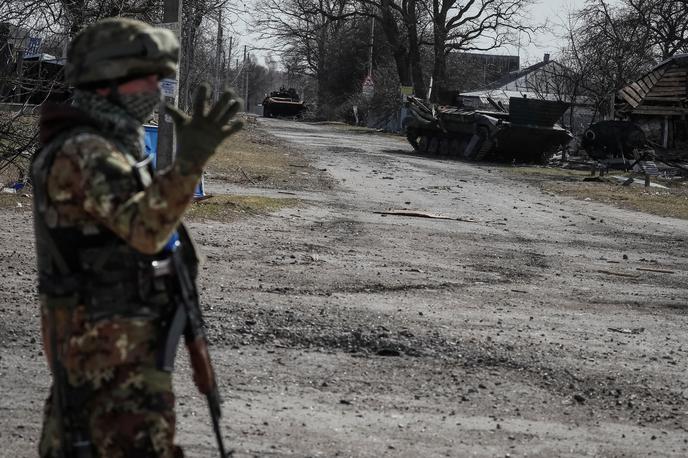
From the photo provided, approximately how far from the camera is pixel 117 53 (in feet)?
10.1

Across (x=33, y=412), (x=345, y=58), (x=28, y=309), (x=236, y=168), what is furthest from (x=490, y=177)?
(x=345, y=58)

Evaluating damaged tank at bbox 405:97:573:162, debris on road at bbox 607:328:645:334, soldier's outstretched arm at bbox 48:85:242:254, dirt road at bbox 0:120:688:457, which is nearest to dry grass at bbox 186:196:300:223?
dirt road at bbox 0:120:688:457

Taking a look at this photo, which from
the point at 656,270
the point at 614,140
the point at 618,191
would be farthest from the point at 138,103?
the point at 614,140

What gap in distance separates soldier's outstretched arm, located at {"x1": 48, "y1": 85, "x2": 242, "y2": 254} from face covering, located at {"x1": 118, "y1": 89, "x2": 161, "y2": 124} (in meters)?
0.15

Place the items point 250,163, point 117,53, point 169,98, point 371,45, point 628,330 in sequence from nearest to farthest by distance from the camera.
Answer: point 117,53, point 628,330, point 169,98, point 250,163, point 371,45

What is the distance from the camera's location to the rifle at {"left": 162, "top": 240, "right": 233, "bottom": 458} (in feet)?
10.4

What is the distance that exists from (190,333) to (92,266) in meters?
0.37

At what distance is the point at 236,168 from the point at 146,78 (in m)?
17.7

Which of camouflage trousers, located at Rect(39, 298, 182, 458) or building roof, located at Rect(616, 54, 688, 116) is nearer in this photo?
camouflage trousers, located at Rect(39, 298, 182, 458)

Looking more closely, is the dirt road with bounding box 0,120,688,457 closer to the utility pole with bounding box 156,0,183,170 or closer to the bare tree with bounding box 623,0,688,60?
the utility pole with bounding box 156,0,183,170

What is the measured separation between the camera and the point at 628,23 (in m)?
39.6

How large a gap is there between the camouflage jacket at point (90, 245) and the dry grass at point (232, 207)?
957 centimetres

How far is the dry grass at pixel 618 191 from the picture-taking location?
18.1 m

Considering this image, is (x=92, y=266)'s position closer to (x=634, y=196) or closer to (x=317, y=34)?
(x=634, y=196)
